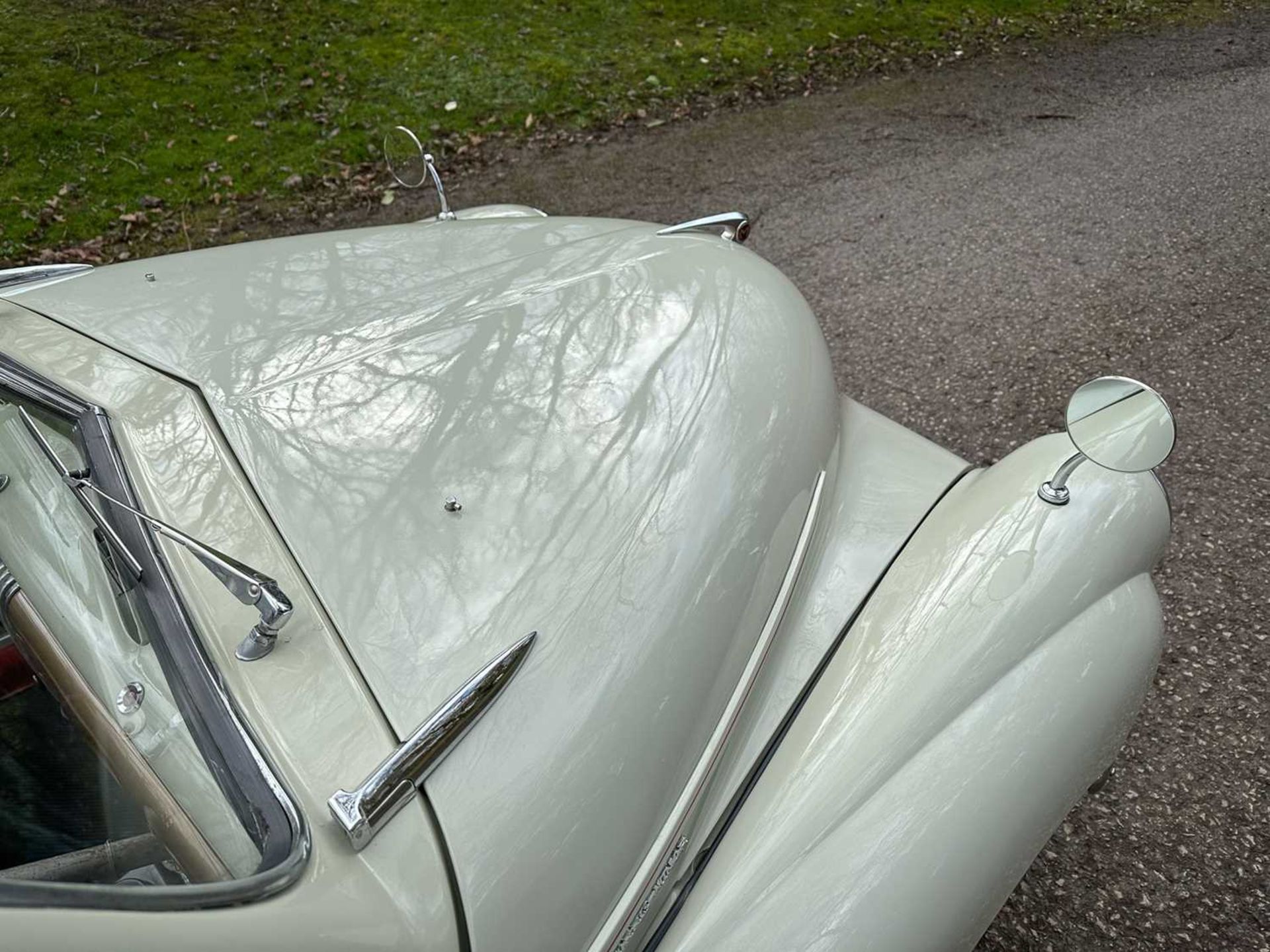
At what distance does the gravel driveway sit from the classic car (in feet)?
2.85

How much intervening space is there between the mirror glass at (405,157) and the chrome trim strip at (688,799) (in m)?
1.55

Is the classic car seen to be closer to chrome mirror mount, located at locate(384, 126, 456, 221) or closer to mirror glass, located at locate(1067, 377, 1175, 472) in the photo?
mirror glass, located at locate(1067, 377, 1175, 472)

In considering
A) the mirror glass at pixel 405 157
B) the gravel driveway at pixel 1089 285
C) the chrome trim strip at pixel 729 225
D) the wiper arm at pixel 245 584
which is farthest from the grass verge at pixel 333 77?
the wiper arm at pixel 245 584

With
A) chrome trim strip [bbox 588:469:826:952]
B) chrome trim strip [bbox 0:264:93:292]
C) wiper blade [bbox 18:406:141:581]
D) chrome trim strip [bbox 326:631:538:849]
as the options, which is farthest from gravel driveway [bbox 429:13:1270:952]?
chrome trim strip [bbox 0:264:93:292]

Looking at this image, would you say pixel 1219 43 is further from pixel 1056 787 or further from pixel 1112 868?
pixel 1056 787

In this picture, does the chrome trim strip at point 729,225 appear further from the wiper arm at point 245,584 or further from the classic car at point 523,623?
the wiper arm at point 245,584

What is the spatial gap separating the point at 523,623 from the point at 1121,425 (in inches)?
46.9

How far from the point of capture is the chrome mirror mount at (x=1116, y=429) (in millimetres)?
1827

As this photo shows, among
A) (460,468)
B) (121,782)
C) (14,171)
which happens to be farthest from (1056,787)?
(14,171)

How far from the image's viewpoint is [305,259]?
235 cm

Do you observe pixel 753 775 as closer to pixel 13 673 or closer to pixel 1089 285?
pixel 13 673

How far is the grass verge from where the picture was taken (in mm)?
5332

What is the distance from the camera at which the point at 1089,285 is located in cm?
438

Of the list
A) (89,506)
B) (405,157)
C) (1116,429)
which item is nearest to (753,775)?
(1116,429)
